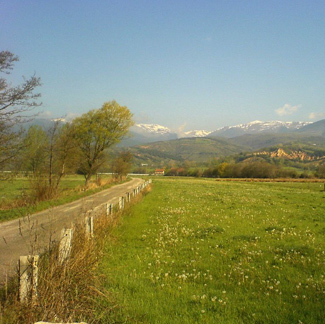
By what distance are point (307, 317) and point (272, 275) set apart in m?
2.25

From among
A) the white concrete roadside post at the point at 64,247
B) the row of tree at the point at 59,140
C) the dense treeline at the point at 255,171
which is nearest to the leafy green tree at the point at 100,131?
the row of tree at the point at 59,140

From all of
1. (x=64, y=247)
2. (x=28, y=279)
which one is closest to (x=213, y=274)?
(x=64, y=247)

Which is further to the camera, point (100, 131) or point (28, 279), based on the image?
point (100, 131)

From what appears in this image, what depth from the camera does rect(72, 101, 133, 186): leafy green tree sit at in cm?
4066

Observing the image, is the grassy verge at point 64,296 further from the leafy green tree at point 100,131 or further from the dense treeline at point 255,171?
the dense treeline at point 255,171

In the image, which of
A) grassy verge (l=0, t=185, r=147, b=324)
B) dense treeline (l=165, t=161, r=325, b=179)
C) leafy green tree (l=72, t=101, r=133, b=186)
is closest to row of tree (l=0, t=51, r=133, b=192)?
leafy green tree (l=72, t=101, r=133, b=186)

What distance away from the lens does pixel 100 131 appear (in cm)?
4103

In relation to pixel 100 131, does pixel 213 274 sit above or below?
below

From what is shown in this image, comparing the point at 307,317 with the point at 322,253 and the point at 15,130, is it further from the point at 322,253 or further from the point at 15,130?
the point at 15,130

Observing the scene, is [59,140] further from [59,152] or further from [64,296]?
[64,296]

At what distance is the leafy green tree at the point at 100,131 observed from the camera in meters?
40.7

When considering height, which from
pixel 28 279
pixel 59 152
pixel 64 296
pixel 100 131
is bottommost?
pixel 64 296

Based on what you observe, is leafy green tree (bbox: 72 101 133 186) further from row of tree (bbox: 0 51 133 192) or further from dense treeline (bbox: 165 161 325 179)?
dense treeline (bbox: 165 161 325 179)

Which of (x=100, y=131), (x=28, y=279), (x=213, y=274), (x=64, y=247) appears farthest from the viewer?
(x=100, y=131)
